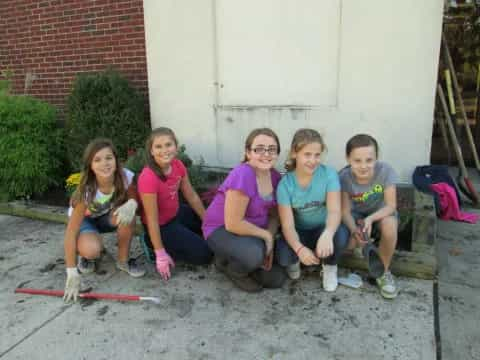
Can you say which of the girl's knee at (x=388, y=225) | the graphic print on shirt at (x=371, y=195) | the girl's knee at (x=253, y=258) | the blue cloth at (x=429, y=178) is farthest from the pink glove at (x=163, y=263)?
the blue cloth at (x=429, y=178)

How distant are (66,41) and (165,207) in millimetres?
3824

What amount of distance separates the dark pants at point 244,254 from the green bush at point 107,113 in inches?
98.9

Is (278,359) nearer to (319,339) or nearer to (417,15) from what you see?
(319,339)

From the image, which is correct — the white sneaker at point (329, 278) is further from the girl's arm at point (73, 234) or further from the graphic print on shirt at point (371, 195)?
the girl's arm at point (73, 234)

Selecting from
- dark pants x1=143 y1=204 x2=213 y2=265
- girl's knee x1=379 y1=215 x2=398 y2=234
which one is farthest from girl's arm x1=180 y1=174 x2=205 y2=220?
girl's knee x1=379 y1=215 x2=398 y2=234

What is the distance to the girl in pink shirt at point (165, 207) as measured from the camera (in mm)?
2916

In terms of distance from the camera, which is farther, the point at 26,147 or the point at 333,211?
the point at 26,147

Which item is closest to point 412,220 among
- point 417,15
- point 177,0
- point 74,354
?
point 417,15

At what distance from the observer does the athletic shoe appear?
2660 millimetres

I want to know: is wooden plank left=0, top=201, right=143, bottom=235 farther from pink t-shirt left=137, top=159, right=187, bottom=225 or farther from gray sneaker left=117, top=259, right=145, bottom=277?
pink t-shirt left=137, top=159, right=187, bottom=225

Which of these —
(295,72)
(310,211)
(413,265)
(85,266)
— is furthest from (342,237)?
(295,72)

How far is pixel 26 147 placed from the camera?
4.85m

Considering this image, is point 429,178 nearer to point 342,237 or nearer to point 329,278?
point 342,237

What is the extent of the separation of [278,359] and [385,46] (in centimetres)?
305
